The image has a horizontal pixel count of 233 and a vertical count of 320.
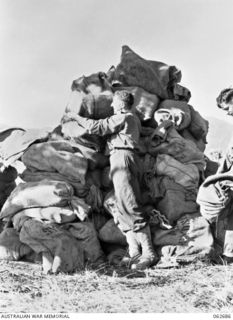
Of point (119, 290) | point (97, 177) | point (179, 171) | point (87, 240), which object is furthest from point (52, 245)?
point (179, 171)

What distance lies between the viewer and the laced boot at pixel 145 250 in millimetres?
5436

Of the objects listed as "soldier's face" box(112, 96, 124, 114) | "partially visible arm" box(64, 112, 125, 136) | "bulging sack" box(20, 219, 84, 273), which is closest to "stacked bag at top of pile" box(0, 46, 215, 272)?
"bulging sack" box(20, 219, 84, 273)

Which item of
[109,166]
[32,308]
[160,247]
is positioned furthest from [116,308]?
[109,166]

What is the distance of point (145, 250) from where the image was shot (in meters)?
5.58

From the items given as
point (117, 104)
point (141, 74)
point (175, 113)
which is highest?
point (141, 74)

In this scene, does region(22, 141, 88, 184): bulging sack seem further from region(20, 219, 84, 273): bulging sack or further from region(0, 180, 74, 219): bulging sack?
region(20, 219, 84, 273): bulging sack

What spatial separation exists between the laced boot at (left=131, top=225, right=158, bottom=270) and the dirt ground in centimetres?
9

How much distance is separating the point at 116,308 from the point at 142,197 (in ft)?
5.93

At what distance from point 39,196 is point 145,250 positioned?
128 centimetres

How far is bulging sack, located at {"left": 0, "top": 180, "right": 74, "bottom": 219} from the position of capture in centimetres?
571

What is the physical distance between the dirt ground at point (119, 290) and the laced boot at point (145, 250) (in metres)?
0.09

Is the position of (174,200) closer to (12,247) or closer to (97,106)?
(97,106)

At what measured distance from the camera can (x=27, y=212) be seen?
227 inches

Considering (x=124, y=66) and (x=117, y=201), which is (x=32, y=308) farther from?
(x=124, y=66)
